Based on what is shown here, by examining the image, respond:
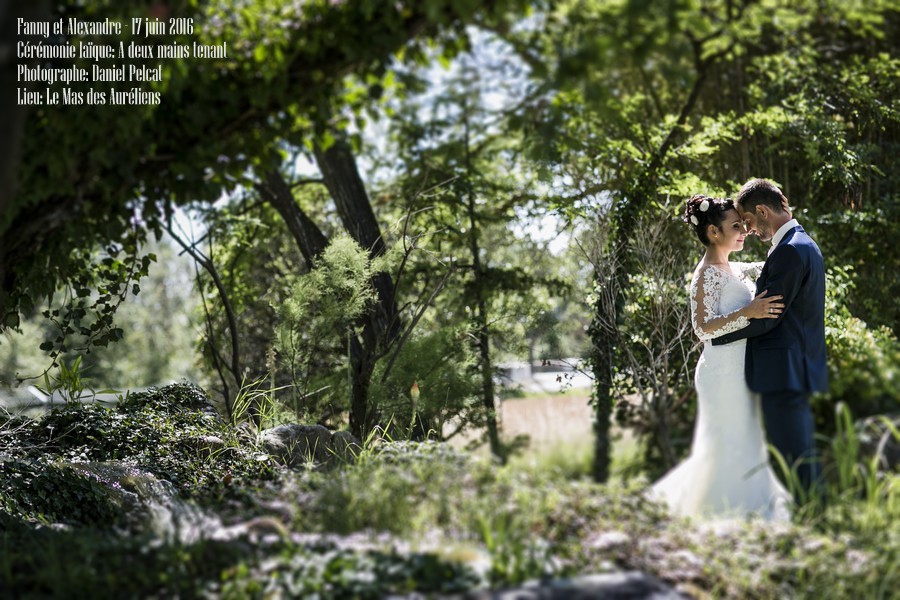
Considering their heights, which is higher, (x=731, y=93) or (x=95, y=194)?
(x=731, y=93)

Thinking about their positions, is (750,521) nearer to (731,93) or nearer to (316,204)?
(731,93)

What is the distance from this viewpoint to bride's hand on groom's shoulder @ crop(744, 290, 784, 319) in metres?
4.66

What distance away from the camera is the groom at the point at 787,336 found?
424 centimetres

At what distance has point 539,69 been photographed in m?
3.94

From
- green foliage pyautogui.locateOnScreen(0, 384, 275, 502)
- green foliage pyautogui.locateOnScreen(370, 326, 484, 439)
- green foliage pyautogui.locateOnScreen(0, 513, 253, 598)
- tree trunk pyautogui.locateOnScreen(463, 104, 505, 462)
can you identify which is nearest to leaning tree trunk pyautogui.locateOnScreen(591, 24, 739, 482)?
tree trunk pyautogui.locateOnScreen(463, 104, 505, 462)

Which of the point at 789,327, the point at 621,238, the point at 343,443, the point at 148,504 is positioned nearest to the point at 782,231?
the point at 789,327

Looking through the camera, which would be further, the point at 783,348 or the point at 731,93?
the point at 731,93

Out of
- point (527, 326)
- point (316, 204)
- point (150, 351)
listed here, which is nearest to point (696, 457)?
point (527, 326)

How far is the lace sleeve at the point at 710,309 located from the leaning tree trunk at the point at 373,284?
370 cm

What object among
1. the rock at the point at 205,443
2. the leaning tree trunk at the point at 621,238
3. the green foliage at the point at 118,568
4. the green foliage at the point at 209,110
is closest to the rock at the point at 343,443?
the rock at the point at 205,443

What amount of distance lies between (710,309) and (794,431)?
917 millimetres

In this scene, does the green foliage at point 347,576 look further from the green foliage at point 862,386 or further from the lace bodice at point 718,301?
the lace bodice at point 718,301

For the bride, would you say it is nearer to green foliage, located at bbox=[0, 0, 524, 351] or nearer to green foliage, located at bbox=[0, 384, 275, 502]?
green foliage, located at bbox=[0, 0, 524, 351]

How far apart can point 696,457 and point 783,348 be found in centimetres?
76
